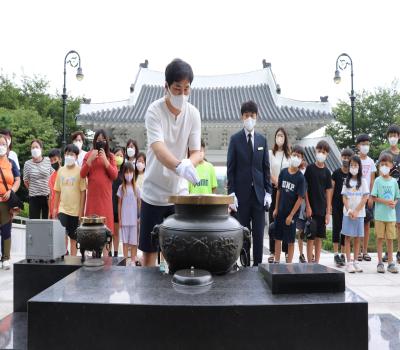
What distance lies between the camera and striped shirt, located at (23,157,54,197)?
5.85 meters

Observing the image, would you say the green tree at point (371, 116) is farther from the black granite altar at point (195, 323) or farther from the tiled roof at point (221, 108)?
the black granite altar at point (195, 323)

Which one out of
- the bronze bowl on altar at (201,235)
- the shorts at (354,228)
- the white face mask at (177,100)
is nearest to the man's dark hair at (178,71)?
the white face mask at (177,100)

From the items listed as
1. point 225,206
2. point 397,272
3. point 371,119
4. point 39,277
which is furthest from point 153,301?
point 371,119

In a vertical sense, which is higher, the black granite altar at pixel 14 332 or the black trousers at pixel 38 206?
the black trousers at pixel 38 206

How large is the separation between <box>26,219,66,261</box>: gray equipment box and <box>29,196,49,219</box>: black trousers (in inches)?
120

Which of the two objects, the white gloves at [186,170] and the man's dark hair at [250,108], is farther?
the man's dark hair at [250,108]

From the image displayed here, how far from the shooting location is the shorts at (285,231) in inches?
198

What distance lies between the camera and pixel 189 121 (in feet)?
9.66

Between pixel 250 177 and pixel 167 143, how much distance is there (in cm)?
129

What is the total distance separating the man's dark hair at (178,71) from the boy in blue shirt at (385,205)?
392cm

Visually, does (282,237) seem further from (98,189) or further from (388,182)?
(98,189)

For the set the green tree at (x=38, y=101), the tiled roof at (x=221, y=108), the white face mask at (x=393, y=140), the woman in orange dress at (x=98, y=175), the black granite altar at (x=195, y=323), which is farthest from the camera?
the green tree at (x=38, y=101)

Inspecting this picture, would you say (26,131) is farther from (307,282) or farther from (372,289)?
(307,282)

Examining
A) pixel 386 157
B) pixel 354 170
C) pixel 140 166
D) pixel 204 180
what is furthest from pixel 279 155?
pixel 140 166
